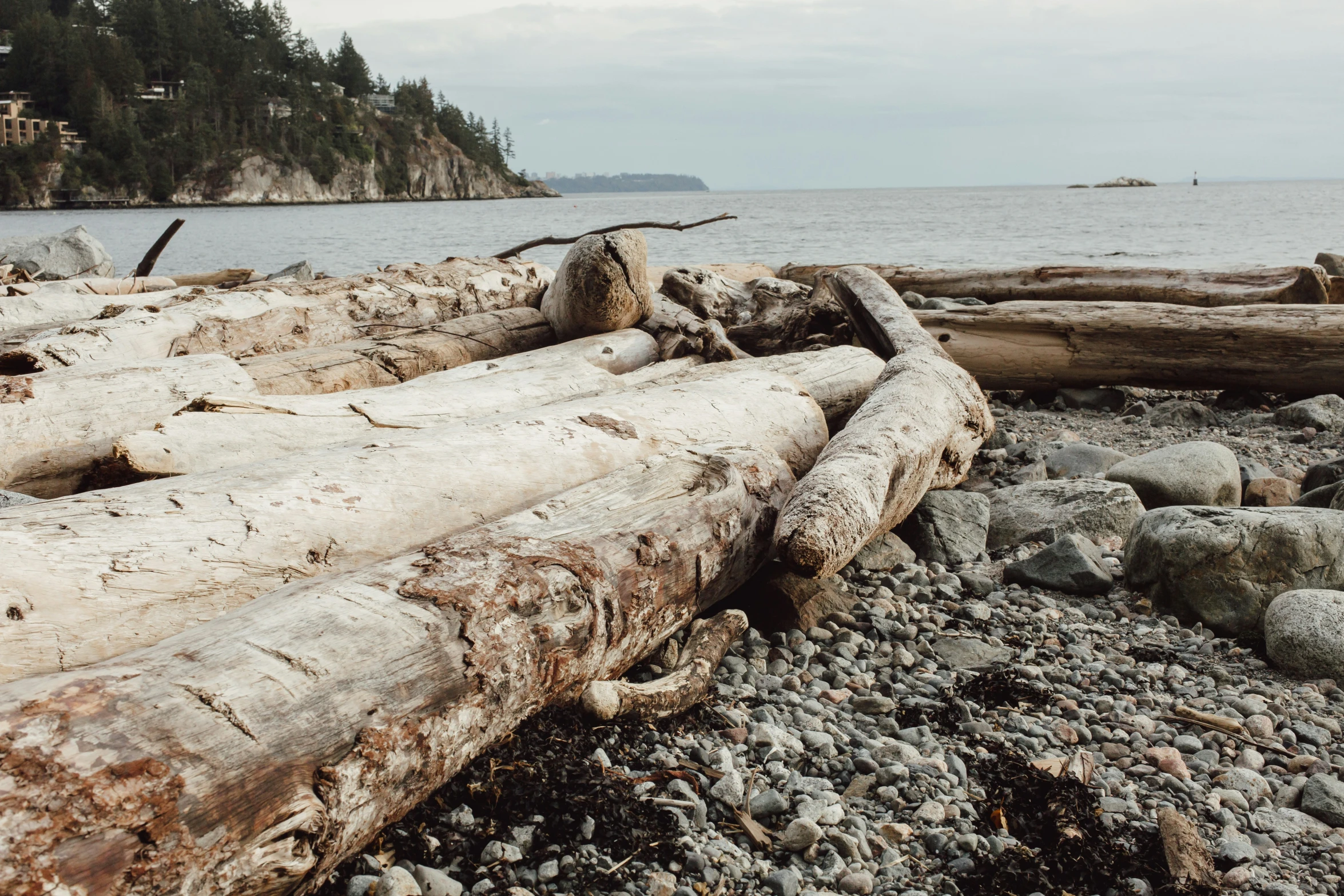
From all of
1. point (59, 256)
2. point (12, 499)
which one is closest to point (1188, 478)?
point (12, 499)

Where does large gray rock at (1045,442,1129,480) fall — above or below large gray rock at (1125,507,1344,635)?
below

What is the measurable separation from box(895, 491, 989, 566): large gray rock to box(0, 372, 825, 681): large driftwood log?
4.08 ft

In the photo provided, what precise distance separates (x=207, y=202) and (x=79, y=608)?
9165cm

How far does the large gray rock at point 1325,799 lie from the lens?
236cm

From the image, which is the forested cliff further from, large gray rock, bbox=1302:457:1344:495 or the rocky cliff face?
large gray rock, bbox=1302:457:1344:495

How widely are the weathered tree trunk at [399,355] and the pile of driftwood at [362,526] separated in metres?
0.03

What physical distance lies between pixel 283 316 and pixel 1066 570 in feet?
17.8

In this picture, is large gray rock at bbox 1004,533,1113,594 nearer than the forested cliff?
Yes

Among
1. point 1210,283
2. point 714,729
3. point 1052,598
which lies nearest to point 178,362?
point 714,729

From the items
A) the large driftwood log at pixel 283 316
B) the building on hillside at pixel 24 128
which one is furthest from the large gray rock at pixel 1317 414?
the building on hillside at pixel 24 128

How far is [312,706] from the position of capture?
1.88 m

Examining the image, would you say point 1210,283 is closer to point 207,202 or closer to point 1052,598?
point 1052,598

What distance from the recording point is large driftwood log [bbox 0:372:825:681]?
2.38 metres

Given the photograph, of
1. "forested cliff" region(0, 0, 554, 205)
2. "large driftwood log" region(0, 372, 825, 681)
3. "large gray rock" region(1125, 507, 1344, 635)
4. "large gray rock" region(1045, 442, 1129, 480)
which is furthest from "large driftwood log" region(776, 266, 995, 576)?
"forested cliff" region(0, 0, 554, 205)
